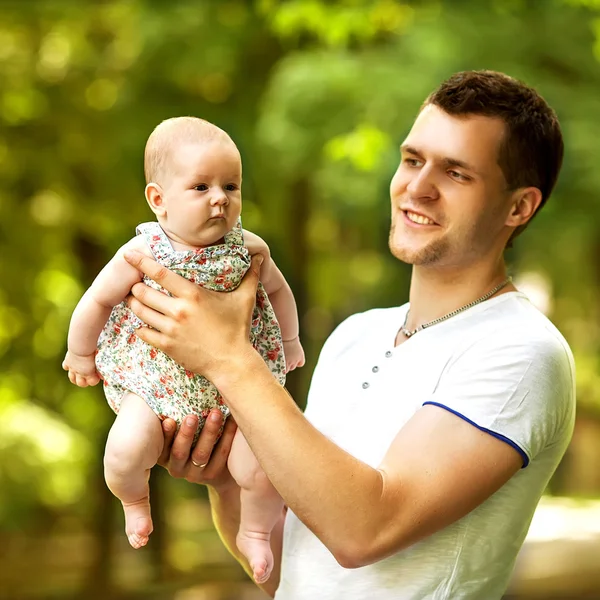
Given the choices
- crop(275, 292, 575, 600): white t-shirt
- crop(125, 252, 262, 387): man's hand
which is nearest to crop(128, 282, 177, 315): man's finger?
crop(125, 252, 262, 387): man's hand

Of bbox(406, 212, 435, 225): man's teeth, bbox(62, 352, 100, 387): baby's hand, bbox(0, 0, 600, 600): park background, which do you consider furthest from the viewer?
bbox(0, 0, 600, 600): park background

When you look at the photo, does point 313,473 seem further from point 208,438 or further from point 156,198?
point 156,198

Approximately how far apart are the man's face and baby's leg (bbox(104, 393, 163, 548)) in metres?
0.73

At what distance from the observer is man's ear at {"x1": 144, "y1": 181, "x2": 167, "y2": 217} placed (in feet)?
6.55

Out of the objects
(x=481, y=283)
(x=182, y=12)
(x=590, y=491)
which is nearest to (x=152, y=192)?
(x=481, y=283)

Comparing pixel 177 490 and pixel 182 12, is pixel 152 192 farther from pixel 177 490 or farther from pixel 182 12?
pixel 177 490

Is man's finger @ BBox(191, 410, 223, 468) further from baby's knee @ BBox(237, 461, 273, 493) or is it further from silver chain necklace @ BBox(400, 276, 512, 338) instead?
silver chain necklace @ BBox(400, 276, 512, 338)

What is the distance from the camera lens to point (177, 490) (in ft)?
37.6

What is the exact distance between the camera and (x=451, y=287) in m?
2.29

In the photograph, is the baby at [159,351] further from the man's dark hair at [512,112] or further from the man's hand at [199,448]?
the man's dark hair at [512,112]

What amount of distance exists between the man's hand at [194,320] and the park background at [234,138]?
2839 millimetres

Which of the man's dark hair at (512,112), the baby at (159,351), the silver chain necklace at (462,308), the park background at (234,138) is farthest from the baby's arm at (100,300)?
the park background at (234,138)

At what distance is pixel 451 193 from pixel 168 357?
2.56 ft

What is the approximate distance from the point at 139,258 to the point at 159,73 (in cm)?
542
